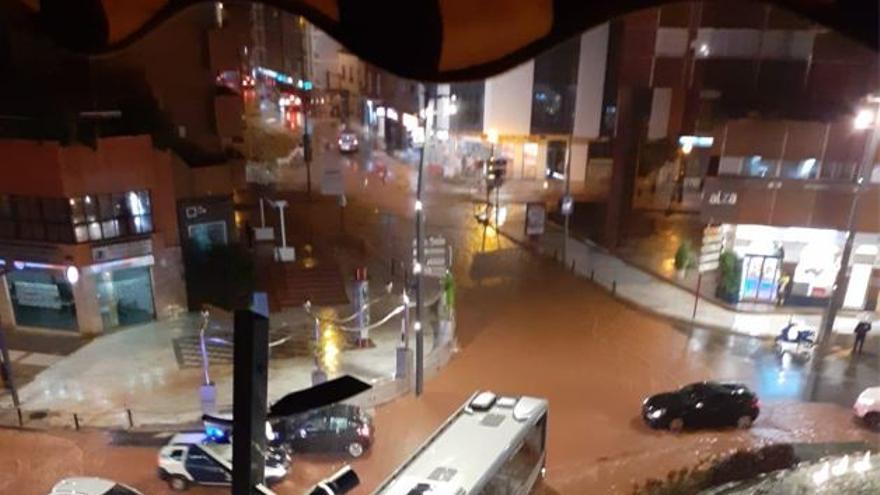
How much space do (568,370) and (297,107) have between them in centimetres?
3220

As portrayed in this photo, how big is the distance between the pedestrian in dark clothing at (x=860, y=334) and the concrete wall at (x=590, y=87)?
13081 mm

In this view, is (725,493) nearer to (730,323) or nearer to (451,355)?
(451,355)

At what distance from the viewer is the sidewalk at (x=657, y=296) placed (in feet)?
46.9

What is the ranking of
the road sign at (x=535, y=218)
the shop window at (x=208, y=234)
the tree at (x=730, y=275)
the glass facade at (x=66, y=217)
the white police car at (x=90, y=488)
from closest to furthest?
the white police car at (x=90, y=488) < the glass facade at (x=66, y=217) < the shop window at (x=208, y=234) < the tree at (x=730, y=275) < the road sign at (x=535, y=218)

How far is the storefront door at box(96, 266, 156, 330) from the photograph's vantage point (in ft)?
43.1

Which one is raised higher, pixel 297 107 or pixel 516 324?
pixel 297 107

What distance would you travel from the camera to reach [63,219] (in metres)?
12.3

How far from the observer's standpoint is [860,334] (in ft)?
41.8

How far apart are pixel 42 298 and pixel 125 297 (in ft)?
4.91

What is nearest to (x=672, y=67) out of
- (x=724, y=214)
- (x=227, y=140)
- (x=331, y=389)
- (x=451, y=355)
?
(x=724, y=214)

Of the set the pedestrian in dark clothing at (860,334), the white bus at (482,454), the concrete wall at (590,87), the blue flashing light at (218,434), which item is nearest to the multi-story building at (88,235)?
the white bus at (482,454)

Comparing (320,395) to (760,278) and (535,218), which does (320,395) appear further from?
(535,218)

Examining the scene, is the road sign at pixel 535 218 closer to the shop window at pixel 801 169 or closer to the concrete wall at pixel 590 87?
the shop window at pixel 801 169

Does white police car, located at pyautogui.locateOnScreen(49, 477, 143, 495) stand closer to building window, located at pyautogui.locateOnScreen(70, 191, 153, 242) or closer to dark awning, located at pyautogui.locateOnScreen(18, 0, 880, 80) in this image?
building window, located at pyautogui.locateOnScreen(70, 191, 153, 242)
